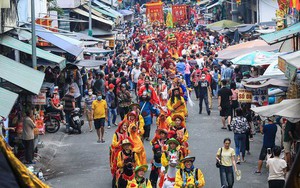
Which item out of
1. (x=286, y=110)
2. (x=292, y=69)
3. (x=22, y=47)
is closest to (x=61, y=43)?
(x=22, y=47)

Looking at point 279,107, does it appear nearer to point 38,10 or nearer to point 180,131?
point 180,131

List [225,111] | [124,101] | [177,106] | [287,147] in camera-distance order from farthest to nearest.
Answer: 1. [124,101]
2. [225,111]
3. [177,106]
4. [287,147]

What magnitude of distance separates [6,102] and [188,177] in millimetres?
4271

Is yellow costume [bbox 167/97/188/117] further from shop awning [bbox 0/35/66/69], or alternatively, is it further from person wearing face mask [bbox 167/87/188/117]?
shop awning [bbox 0/35/66/69]

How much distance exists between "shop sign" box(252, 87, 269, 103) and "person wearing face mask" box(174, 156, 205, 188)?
27.4 feet

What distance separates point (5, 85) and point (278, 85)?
21.7 ft

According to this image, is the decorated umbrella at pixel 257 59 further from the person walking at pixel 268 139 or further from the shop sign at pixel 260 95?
the person walking at pixel 268 139

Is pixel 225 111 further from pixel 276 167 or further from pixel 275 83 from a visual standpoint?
pixel 276 167

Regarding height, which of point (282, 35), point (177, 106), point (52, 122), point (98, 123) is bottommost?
point (52, 122)

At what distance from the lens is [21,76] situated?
56.6ft

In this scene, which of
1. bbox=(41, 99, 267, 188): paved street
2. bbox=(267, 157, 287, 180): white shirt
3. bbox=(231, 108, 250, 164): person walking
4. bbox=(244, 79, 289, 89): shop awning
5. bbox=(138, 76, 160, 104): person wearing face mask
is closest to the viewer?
bbox=(267, 157, 287, 180): white shirt

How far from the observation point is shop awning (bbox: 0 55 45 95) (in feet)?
53.5

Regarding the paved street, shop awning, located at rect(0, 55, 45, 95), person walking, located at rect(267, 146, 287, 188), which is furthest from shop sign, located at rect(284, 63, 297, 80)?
shop awning, located at rect(0, 55, 45, 95)

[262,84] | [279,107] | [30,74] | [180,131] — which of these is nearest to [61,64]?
[30,74]
